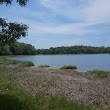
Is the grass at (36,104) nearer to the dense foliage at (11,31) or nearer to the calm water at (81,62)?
the dense foliage at (11,31)

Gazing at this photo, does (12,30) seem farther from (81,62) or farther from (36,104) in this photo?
(81,62)

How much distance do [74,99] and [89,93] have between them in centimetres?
207

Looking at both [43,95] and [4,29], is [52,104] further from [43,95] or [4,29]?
[4,29]

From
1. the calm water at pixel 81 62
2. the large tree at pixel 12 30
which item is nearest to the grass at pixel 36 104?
the large tree at pixel 12 30

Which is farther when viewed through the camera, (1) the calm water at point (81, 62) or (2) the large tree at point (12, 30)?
(1) the calm water at point (81, 62)

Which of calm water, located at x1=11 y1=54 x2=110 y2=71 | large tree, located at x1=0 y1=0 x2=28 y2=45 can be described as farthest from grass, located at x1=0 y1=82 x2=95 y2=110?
calm water, located at x1=11 y1=54 x2=110 y2=71

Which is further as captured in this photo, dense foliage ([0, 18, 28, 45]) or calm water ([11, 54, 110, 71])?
calm water ([11, 54, 110, 71])

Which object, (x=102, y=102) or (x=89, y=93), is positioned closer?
(x=102, y=102)

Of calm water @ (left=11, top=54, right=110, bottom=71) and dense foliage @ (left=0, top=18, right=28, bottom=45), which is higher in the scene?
dense foliage @ (left=0, top=18, right=28, bottom=45)

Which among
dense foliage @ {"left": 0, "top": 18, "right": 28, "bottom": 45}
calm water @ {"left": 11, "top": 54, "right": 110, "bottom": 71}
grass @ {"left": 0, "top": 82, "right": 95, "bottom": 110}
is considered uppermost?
dense foliage @ {"left": 0, "top": 18, "right": 28, "bottom": 45}

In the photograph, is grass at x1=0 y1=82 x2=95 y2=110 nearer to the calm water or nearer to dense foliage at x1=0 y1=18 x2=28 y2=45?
dense foliage at x1=0 y1=18 x2=28 y2=45

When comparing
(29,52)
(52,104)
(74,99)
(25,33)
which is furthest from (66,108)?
(29,52)

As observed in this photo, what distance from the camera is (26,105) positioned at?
1156cm

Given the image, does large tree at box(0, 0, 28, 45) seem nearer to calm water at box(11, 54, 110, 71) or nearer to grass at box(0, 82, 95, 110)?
grass at box(0, 82, 95, 110)
